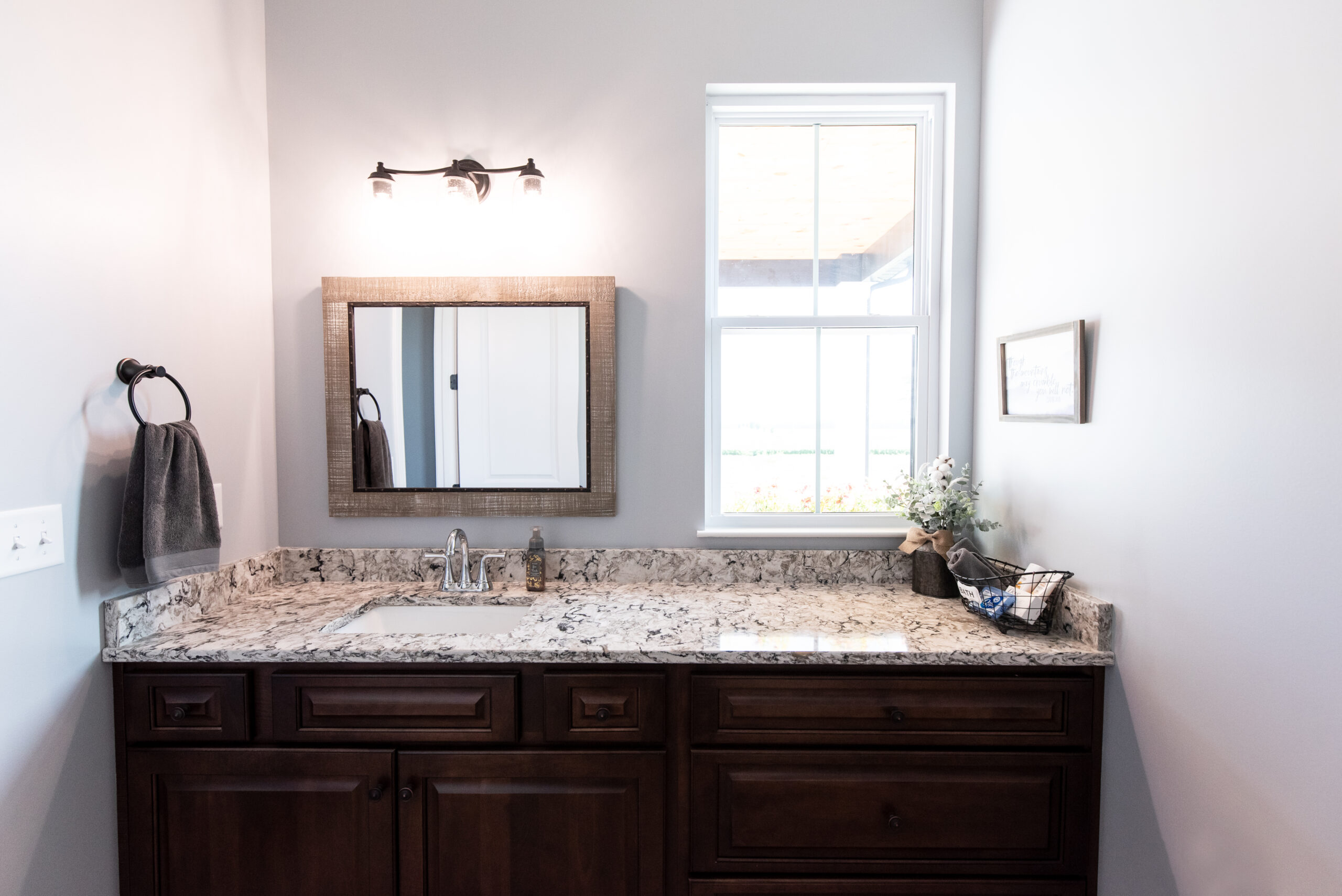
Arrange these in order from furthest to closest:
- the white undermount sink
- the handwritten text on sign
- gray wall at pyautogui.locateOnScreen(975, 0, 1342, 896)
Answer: the white undermount sink → the handwritten text on sign → gray wall at pyautogui.locateOnScreen(975, 0, 1342, 896)

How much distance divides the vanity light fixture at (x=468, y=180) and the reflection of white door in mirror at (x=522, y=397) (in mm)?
329

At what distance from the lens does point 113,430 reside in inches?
58.0

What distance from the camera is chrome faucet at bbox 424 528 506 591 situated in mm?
1935

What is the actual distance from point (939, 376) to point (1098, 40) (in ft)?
3.05

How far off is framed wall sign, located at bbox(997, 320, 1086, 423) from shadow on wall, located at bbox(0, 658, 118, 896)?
2.32 m

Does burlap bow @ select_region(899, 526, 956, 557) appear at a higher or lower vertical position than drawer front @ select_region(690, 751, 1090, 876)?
higher

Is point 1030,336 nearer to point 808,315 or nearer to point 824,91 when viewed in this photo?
point 808,315

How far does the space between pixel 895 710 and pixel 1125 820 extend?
526 mm

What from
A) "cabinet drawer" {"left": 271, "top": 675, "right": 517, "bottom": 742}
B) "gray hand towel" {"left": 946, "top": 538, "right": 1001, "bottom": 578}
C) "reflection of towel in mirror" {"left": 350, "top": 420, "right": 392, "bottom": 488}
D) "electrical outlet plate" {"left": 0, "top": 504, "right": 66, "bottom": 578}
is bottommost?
"cabinet drawer" {"left": 271, "top": 675, "right": 517, "bottom": 742}

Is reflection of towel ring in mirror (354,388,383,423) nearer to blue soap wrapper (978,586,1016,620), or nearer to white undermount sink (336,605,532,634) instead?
white undermount sink (336,605,532,634)

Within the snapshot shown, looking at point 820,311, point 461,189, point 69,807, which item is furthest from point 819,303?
point 69,807

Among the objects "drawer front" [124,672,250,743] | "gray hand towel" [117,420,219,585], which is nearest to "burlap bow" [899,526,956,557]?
"drawer front" [124,672,250,743]

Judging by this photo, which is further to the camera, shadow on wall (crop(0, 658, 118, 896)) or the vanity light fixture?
the vanity light fixture

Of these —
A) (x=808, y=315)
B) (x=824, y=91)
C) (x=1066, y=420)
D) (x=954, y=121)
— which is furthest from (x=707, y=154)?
(x=1066, y=420)
